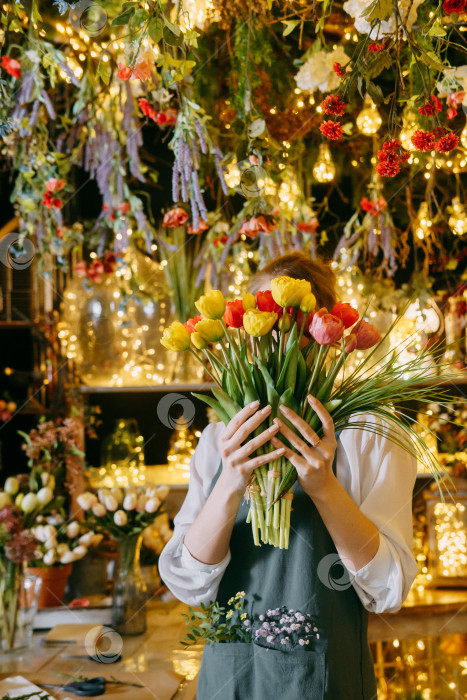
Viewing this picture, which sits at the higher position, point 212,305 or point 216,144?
point 216,144

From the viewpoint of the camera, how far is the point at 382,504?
1130 millimetres

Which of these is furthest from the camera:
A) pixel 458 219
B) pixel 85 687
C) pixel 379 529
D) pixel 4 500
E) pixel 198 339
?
pixel 458 219

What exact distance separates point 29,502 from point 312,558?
98 centimetres

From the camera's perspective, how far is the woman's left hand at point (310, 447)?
983mm

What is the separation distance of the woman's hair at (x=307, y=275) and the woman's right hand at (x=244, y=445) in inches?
13.5

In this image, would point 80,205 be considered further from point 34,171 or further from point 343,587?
point 343,587

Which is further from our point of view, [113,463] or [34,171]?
[113,463]

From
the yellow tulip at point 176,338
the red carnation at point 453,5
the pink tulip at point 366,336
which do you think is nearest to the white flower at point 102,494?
the yellow tulip at point 176,338

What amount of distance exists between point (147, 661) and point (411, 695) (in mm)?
753

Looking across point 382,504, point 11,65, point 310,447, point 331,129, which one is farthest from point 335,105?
point 11,65

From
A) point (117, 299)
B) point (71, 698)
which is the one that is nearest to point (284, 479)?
point (71, 698)

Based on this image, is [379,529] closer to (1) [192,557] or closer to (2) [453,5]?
(1) [192,557]

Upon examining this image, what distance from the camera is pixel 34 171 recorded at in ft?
7.06
